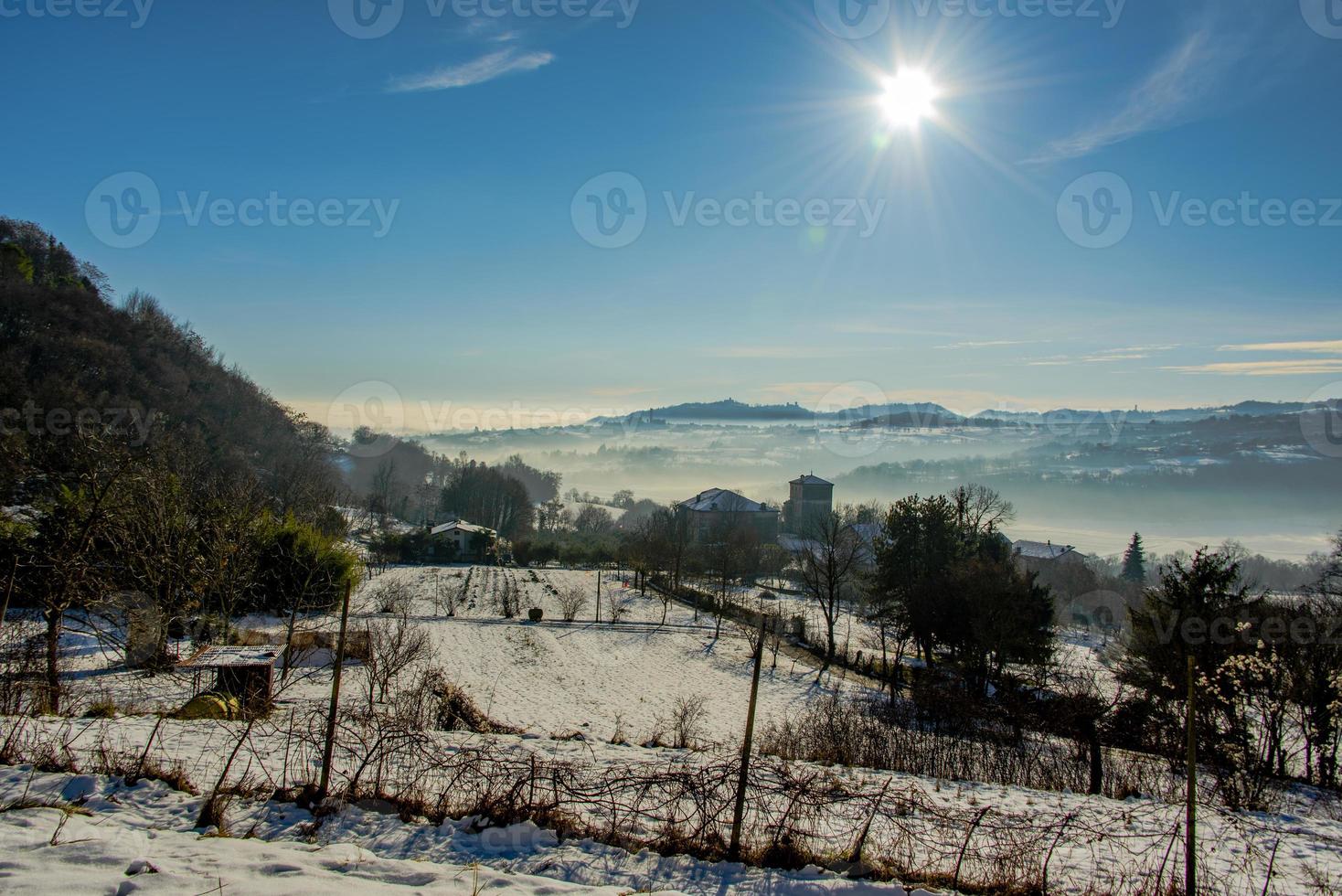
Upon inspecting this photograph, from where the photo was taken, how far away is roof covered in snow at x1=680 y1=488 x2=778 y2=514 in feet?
259

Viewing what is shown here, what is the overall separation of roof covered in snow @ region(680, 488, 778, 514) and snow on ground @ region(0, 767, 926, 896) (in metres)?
72.3

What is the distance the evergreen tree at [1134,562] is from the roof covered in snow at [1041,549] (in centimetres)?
608

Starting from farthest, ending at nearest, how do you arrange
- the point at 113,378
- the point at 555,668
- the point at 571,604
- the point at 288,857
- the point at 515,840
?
the point at 113,378
the point at 571,604
the point at 555,668
the point at 515,840
the point at 288,857

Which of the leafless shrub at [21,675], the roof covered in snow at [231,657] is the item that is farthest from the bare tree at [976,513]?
the leafless shrub at [21,675]

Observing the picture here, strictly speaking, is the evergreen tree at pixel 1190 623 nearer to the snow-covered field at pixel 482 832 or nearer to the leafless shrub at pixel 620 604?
the snow-covered field at pixel 482 832

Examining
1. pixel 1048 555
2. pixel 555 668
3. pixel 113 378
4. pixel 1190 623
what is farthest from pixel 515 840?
pixel 1048 555

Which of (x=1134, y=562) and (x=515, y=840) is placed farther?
(x=1134, y=562)

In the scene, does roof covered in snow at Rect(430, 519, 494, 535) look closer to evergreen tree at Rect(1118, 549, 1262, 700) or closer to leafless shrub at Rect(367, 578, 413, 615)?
leafless shrub at Rect(367, 578, 413, 615)

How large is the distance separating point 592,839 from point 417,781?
74.3 inches

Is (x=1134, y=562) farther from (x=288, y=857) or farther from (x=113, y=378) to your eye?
(x=113, y=378)

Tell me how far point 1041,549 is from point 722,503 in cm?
4094

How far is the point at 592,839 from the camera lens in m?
5.64

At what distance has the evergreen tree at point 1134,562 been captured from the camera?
7694cm

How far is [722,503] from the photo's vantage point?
80625mm
